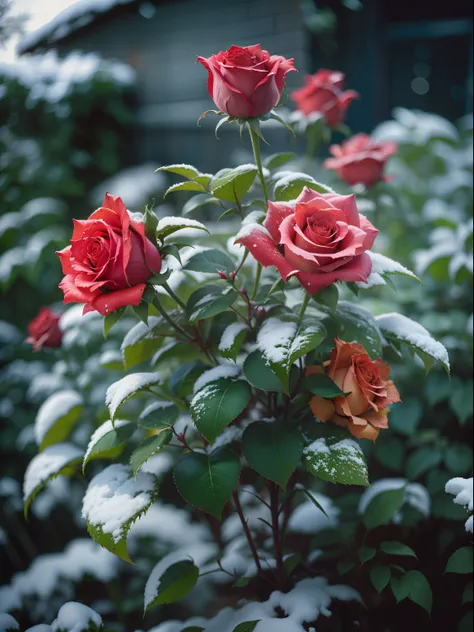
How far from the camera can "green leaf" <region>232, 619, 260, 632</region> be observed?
77cm

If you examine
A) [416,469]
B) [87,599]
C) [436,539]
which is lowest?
[87,599]

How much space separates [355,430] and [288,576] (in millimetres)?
364

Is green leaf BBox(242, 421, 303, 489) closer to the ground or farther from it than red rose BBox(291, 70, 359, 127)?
closer to the ground

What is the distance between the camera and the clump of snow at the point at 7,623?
2.70 feet

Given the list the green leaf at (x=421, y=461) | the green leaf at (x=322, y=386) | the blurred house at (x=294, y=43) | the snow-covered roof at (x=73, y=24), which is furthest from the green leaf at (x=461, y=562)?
the snow-covered roof at (x=73, y=24)

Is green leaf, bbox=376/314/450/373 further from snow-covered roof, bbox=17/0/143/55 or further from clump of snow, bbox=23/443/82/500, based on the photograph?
snow-covered roof, bbox=17/0/143/55

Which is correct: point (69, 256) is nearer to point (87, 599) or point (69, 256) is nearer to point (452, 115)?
point (87, 599)

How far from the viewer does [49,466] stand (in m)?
0.97

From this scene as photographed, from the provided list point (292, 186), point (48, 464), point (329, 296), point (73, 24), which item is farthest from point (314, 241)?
point (73, 24)

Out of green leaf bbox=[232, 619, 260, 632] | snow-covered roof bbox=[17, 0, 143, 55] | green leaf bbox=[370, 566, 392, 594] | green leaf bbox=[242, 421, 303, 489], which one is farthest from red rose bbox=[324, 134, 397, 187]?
snow-covered roof bbox=[17, 0, 143, 55]

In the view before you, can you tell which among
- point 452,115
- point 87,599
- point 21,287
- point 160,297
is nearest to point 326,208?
point 160,297

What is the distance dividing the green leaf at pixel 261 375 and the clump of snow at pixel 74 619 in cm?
46

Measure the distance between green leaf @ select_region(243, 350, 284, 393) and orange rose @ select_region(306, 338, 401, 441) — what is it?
0.10 meters

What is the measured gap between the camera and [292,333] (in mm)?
710
